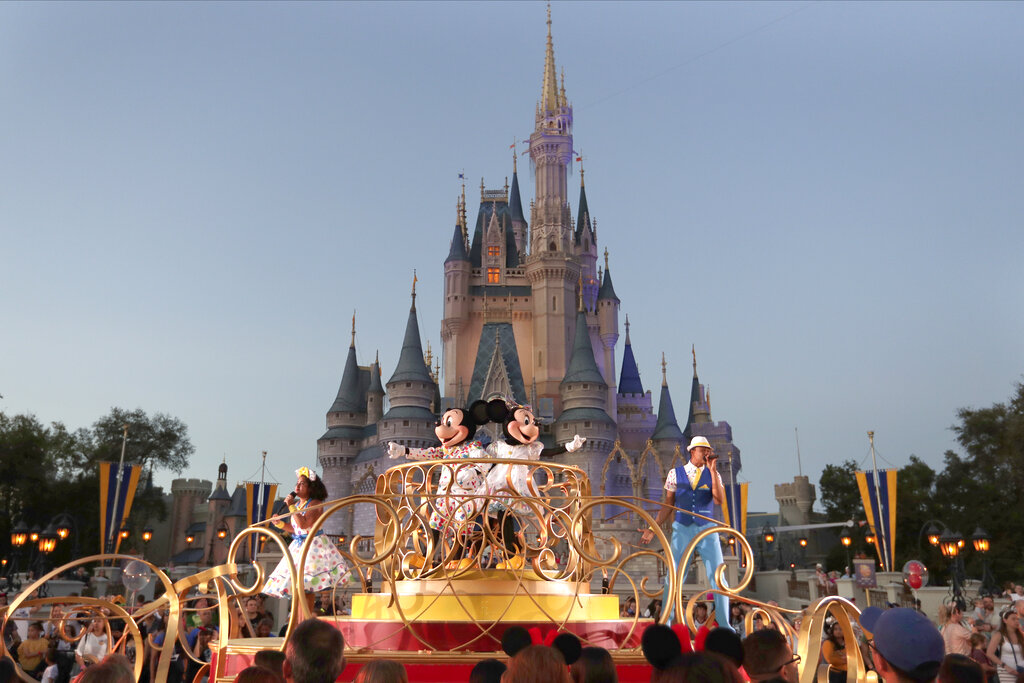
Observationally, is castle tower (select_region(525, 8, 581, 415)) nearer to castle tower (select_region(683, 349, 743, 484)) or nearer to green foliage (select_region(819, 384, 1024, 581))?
castle tower (select_region(683, 349, 743, 484))

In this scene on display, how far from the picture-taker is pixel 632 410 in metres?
58.6

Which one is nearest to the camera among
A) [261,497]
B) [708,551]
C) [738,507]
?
[708,551]

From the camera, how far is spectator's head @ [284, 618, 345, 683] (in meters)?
2.90

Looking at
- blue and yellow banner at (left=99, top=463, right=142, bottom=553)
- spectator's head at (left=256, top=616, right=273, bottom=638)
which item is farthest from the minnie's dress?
blue and yellow banner at (left=99, top=463, right=142, bottom=553)

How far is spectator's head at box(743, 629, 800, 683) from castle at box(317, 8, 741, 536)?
45.0 meters

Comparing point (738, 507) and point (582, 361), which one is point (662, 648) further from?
point (582, 361)

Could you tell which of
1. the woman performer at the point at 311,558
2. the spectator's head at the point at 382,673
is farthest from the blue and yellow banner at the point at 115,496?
the spectator's head at the point at 382,673

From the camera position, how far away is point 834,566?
164ft

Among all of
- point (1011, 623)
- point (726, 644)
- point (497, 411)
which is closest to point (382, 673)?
point (726, 644)

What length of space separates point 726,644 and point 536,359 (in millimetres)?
54512

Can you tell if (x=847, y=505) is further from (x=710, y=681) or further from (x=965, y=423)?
(x=710, y=681)

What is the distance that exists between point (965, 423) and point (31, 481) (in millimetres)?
42548

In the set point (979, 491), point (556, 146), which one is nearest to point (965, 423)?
point (979, 491)

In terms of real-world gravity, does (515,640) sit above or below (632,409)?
below
